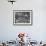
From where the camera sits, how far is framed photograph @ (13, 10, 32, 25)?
4.71 metres

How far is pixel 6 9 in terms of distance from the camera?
187 inches

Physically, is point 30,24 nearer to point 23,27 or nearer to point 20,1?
point 23,27

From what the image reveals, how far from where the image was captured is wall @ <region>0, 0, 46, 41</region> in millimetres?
4695

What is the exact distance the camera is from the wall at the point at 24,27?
185 inches

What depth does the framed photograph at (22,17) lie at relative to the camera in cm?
471

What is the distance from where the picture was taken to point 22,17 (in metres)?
4.75

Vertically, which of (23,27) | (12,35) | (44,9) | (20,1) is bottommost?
(12,35)

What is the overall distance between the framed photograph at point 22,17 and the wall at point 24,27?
0.37ft

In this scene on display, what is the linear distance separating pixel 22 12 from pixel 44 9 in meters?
0.81

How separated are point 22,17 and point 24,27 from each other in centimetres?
37

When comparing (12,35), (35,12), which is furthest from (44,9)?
(12,35)

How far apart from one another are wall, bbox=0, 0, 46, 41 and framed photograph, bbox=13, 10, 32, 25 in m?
0.11

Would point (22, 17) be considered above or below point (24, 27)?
above

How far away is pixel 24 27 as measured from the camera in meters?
4.73
